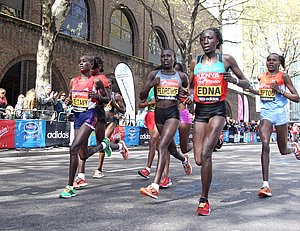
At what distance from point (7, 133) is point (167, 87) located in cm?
801

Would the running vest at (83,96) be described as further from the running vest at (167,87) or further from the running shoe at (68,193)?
the running shoe at (68,193)

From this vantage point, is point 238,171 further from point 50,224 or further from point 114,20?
point 114,20

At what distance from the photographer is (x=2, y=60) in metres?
16.9

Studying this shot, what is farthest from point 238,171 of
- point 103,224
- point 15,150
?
point 15,150

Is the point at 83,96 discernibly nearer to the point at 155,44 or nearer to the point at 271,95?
the point at 271,95

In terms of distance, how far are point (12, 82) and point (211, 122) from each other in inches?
912

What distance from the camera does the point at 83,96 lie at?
5.21 metres

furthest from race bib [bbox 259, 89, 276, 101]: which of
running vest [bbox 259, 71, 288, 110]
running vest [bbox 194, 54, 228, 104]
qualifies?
running vest [bbox 194, 54, 228, 104]

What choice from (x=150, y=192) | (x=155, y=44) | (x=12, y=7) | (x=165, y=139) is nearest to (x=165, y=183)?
(x=165, y=139)

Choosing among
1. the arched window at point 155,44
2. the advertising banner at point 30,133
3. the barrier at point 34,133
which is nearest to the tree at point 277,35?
the arched window at point 155,44

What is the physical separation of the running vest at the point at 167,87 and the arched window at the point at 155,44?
87.5 feet

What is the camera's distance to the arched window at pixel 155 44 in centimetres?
3173

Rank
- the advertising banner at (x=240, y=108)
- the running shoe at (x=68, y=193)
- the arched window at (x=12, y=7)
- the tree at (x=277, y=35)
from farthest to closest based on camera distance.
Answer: the advertising banner at (x=240, y=108)
the tree at (x=277, y=35)
the arched window at (x=12, y=7)
the running shoe at (x=68, y=193)

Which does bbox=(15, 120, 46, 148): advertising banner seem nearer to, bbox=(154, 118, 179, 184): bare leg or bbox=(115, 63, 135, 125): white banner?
bbox=(115, 63, 135, 125): white banner
